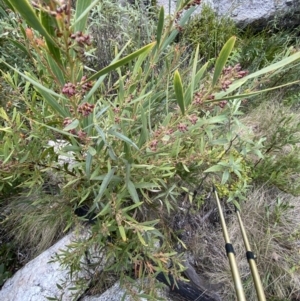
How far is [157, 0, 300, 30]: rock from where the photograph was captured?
7.66ft

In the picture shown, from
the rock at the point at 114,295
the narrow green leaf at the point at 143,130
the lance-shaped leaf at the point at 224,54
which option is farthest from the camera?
the rock at the point at 114,295

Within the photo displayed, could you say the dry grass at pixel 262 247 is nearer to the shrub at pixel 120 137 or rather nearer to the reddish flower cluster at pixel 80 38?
the shrub at pixel 120 137

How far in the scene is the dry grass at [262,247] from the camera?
1324mm

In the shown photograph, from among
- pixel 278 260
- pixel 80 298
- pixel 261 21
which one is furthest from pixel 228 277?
pixel 261 21

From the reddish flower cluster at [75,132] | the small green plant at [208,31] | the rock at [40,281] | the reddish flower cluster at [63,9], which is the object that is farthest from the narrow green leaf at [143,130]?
the small green plant at [208,31]

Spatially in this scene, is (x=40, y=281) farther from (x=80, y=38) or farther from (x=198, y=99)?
(x=80, y=38)

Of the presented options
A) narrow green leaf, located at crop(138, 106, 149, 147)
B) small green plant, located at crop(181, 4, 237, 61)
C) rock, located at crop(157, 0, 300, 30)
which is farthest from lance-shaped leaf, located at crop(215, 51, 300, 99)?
rock, located at crop(157, 0, 300, 30)

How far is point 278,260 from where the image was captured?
1387 millimetres

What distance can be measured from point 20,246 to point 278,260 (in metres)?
1.13

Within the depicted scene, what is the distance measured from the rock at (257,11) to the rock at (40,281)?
1906mm

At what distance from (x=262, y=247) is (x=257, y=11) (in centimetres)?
171

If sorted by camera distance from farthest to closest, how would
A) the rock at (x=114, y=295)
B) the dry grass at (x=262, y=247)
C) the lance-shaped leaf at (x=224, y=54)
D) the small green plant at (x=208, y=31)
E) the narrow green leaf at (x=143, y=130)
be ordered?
the small green plant at (x=208, y=31)
the dry grass at (x=262, y=247)
the rock at (x=114, y=295)
the narrow green leaf at (x=143, y=130)
the lance-shaped leaf at (x=224, y=54)

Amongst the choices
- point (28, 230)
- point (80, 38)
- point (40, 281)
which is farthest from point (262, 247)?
point (80, 38)

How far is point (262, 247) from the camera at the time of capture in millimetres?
1403
